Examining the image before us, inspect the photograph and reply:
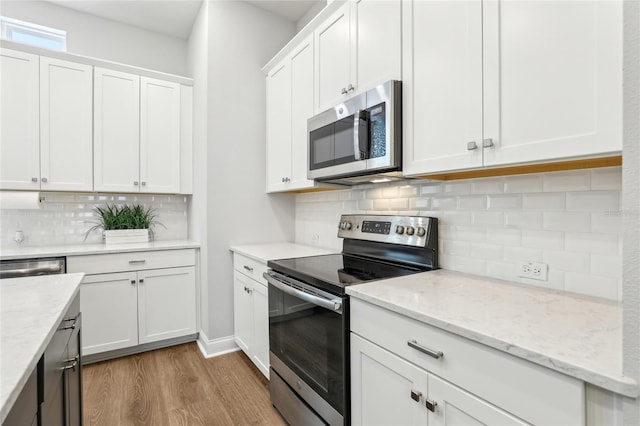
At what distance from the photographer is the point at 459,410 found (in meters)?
0.93

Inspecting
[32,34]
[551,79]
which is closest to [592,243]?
[551,79]

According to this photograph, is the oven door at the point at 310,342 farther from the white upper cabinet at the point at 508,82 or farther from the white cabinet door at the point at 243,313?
the white upper cabinet at the point at 508,82

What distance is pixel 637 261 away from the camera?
626 millimetres

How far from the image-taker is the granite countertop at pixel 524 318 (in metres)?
0.70

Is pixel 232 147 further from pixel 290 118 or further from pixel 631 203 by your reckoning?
pixel 631 203

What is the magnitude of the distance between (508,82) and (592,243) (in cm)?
66

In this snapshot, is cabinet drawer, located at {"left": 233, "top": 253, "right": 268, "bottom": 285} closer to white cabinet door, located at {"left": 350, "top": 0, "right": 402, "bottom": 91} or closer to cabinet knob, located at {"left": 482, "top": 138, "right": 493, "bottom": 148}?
white cabinet door, located at {"left": 350, "top": 0, "right": 402, "bottom": 91}

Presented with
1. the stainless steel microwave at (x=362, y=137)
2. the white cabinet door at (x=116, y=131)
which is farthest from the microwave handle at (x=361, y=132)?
the white cabinet door at (x=116, y=131)

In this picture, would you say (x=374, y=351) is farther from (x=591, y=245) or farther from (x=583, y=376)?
(x=591, y=245)

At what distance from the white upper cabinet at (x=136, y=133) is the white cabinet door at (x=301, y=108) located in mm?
1345

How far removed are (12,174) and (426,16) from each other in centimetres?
315

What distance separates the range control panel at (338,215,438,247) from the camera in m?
1.68

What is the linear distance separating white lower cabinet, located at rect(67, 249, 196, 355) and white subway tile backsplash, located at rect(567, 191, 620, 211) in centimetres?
276

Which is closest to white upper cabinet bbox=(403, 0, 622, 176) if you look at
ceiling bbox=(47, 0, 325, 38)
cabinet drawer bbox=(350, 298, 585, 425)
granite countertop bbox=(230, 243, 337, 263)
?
cabinet drawer bbox=(350, 298, 585, 425)
